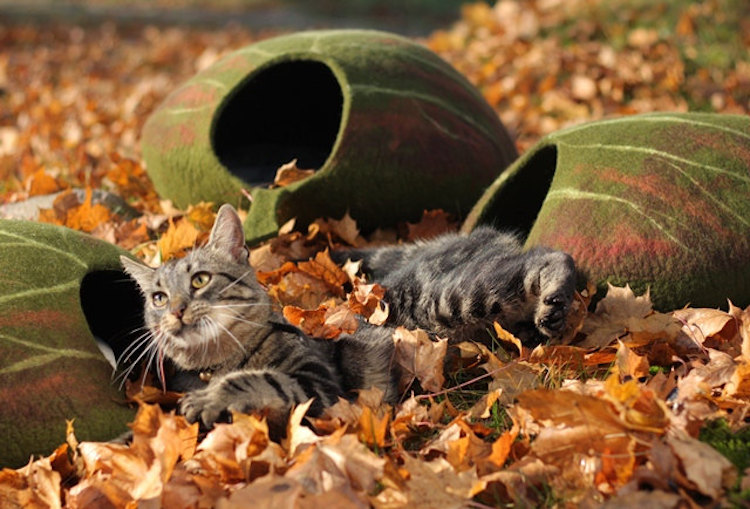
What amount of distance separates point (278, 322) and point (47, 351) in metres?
0.79

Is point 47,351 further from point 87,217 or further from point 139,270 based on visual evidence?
point 87,217

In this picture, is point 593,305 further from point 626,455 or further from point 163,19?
point 163,19

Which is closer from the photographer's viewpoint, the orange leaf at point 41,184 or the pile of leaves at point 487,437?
the pile of leaves at point 487,437

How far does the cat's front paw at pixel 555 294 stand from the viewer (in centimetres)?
300

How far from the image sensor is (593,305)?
3334mm

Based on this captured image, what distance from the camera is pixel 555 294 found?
2994 mm

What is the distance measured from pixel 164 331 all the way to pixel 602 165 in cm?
195

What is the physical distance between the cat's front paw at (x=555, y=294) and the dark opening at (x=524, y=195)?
832mm

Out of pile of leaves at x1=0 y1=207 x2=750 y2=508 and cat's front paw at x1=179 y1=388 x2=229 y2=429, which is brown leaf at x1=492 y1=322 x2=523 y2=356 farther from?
cat's front paw at x1=179 y1=388 x2=229 y2=429

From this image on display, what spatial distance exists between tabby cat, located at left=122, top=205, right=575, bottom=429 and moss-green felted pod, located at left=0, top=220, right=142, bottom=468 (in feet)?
0.72

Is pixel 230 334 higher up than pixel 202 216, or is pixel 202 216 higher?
pixel 230 334

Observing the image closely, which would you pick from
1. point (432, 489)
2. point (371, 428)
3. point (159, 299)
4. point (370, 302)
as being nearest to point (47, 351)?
point (159, 299)

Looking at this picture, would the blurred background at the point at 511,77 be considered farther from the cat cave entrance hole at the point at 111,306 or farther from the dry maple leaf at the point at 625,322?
the dry maple leaf at the point at 625,322

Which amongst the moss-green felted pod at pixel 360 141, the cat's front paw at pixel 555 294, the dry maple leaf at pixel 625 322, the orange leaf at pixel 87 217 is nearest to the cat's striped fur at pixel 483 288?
the cat's front paw at pixel 555 294
